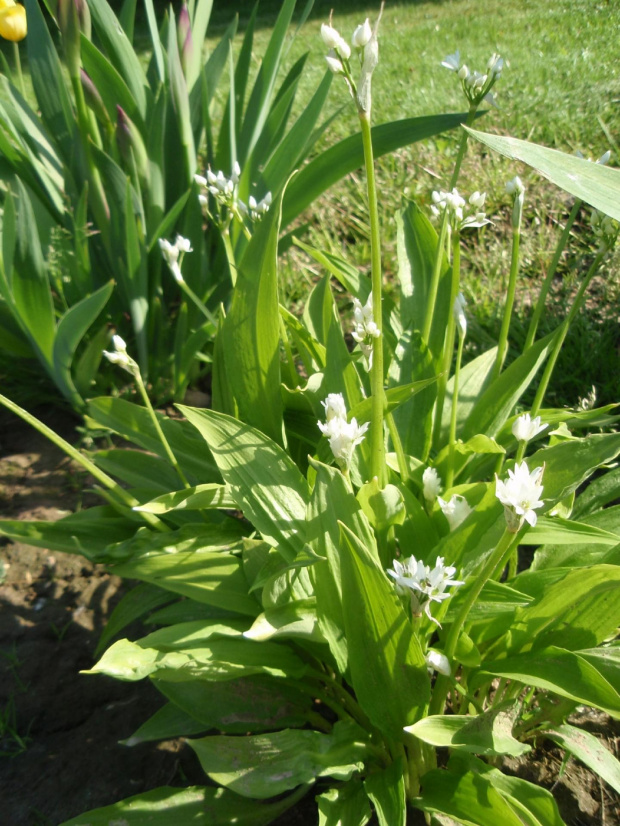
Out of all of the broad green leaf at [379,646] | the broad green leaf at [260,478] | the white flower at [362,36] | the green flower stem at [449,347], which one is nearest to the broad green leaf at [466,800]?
the broad green leaf at [379,646]

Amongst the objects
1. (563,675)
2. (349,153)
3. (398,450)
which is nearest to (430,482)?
(398,450)

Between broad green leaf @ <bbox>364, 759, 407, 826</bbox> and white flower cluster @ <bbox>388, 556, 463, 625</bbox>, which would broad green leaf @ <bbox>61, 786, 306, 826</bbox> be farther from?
white flower cluster @ <bbox>388, 556, 463, 625</bbox>

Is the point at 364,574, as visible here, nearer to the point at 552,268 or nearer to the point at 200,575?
the point at 200,575

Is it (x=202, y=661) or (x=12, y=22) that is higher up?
(x=12, y=22)

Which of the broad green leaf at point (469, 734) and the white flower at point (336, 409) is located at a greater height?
the white flower at point (336, 409)

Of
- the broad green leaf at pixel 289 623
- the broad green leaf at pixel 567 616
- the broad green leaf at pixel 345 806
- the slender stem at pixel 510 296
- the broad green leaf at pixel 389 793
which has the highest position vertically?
the slender stem at pixel 510 296

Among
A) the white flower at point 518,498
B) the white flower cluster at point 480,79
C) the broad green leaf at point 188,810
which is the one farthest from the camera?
the white flower cluster at point 480,79

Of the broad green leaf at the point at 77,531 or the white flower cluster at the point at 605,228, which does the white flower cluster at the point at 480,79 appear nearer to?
the white flower cluster at the point at 605,228
